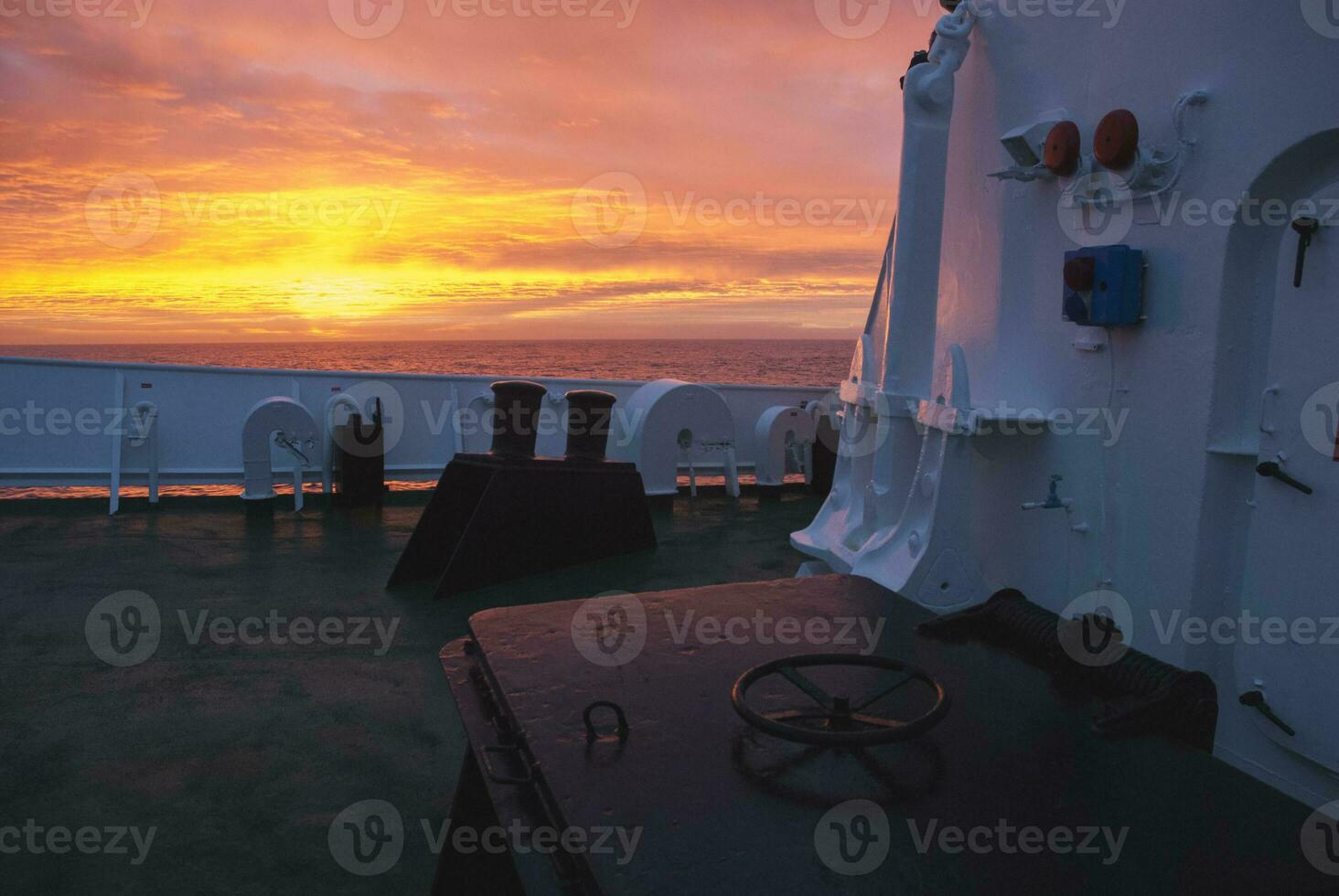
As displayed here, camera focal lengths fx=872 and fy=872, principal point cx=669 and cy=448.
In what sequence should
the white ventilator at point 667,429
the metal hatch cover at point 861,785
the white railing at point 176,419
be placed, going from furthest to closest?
the white ventilator at point 667,429 < the white railing at point 176,419 < the metal hatch cover at point 861,785

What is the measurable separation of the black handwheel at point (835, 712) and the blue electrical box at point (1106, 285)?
7.13ft

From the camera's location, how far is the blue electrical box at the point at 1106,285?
11.8 ft

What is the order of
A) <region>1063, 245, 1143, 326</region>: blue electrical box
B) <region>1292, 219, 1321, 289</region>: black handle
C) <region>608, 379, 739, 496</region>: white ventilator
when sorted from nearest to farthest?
<region>1292, 219, 1321, 289</region>: black handle → <region>1063, 245, 1143, 326</region>: blue electrical box → <region>608, 379, 739, 496</region>: white ventilator

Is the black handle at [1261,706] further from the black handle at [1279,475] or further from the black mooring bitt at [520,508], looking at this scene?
the black mooring bitt at [520,508]

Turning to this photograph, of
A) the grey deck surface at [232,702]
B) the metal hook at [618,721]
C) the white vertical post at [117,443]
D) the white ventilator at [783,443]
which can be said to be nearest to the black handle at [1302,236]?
the metal hook at [618,721]

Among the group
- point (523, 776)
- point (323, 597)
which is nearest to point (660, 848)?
point (523, 776)

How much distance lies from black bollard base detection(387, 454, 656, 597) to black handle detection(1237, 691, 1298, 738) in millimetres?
4671

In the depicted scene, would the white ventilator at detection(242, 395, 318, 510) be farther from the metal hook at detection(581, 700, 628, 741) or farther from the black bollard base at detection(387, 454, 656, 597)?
the metal hook at detection(581, 700, 628, 741)

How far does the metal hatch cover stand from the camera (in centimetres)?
144

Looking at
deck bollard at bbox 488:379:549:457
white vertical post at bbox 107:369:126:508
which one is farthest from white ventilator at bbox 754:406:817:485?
white vertical post at bbox 107:369:126:508

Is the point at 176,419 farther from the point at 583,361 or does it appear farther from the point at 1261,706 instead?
the point at 583,361

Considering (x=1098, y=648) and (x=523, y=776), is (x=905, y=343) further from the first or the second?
(x=523, y=776)

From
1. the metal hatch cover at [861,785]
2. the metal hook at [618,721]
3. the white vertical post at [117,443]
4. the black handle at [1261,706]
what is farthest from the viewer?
the white vertical post at [117,443]

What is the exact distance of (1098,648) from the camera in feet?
7.24
